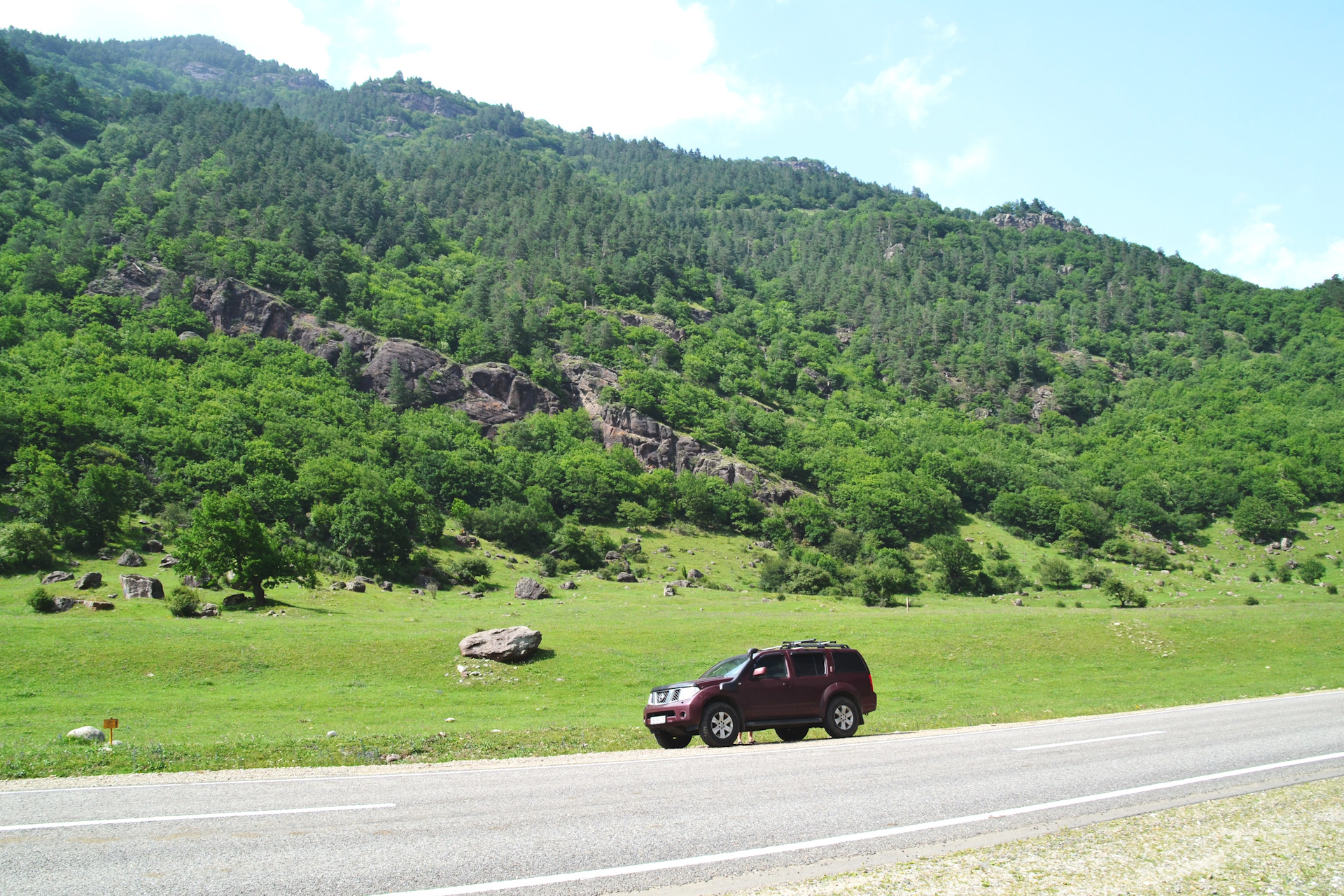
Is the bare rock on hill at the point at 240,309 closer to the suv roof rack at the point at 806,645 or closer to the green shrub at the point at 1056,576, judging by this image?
the green shrub at the point at 1056,576

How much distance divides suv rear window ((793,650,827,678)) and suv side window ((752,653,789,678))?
0.34 meters

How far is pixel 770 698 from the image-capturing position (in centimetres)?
1936

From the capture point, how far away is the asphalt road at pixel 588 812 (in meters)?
7.85

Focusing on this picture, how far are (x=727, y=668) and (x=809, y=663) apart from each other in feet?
7.55

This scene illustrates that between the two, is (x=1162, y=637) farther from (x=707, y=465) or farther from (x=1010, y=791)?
(x=707, y=465)

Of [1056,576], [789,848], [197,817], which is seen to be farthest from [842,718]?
[1056,576]

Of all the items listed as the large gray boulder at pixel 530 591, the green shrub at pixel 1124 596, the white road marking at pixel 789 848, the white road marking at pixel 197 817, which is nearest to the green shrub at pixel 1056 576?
the green shrub at pixel 1124 596

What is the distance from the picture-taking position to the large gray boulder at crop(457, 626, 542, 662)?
128 ft

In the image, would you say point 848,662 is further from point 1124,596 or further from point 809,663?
point 1124,596

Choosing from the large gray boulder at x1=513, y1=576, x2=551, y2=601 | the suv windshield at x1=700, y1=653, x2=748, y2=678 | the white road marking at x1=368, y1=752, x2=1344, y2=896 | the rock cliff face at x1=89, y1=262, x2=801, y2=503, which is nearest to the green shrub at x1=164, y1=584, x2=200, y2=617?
the large gray boulder at x1=513, y1=576, x2=551, y2=601

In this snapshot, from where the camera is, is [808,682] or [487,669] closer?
[808,682]

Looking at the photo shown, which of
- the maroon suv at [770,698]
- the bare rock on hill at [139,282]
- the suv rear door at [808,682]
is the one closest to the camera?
the maroon suv at [770,698]

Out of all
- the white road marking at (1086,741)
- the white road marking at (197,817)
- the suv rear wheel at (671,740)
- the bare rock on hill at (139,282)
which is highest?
the bare rock on hill at (139,282)

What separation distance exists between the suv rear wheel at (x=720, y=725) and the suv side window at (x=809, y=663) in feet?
7.39
